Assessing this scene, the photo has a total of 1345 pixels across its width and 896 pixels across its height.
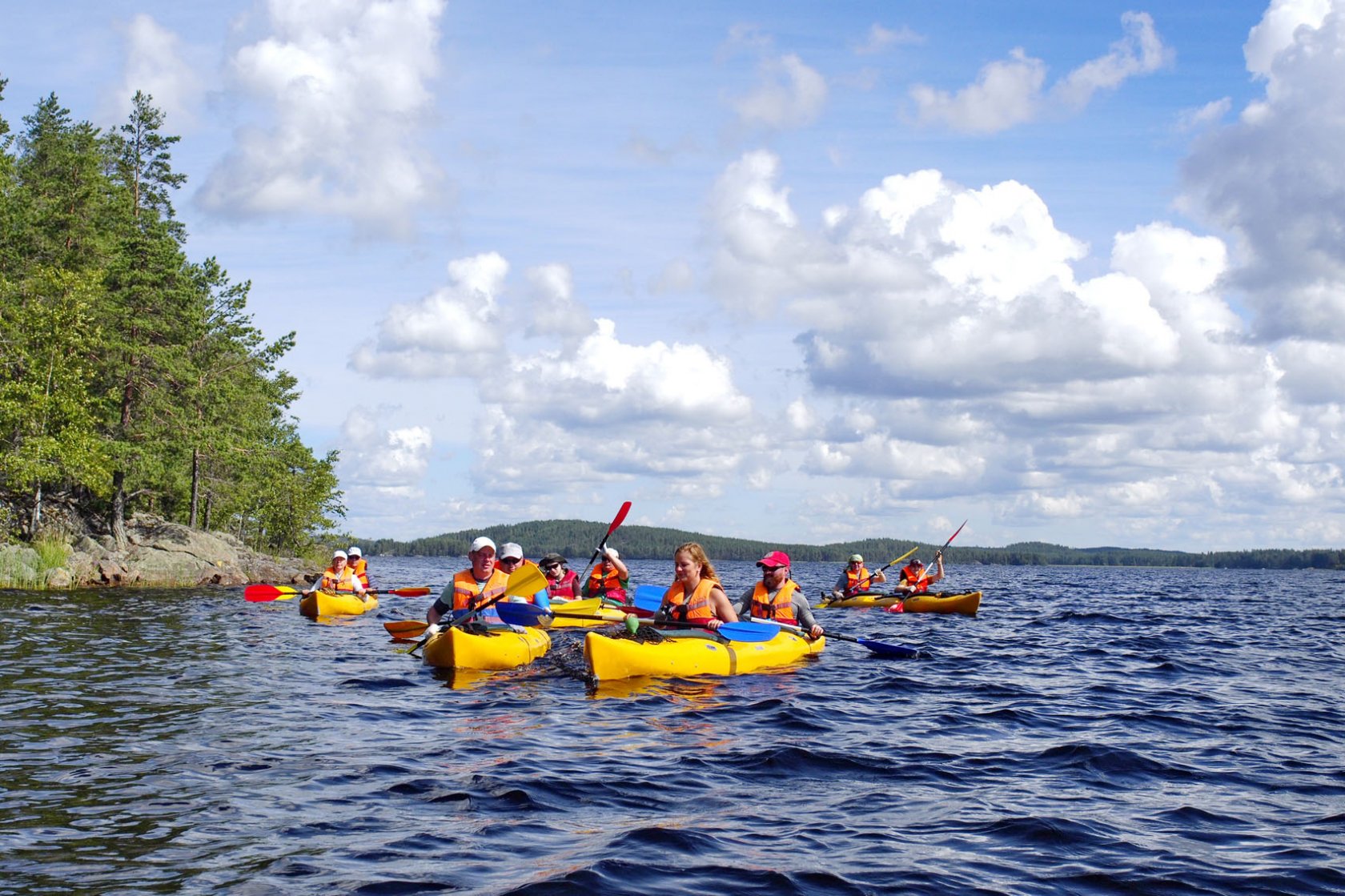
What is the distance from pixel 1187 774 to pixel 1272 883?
283 cm

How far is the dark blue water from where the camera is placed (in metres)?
5.64

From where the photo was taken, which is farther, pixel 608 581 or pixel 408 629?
pixel 608 581

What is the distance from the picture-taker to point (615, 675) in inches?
472

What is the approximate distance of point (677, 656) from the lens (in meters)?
12.4

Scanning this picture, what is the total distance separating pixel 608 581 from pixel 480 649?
7319 mm

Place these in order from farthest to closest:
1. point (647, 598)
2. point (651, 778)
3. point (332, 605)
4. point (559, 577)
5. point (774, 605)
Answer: point (332, 605), point (559, 577), point (647, 598), point (774, 605), point (651, 778)

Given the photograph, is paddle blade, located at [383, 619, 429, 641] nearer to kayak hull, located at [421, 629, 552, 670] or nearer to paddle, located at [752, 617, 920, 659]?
kayak hull, located at [421, 629, 552, 670]

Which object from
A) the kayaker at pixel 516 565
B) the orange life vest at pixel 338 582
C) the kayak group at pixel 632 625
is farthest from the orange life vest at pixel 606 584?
the orange life vest at pixel 338 582

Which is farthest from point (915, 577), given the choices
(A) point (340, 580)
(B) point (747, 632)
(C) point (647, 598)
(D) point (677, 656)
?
(D) point (677, 656)

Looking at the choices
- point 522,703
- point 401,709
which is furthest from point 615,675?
point 401,709

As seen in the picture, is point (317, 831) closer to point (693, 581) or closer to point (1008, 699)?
point (693, 581)

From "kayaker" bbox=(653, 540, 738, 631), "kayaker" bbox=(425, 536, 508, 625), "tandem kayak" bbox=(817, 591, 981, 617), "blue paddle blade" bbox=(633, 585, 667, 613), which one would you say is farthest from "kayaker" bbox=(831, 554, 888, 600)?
"kayaker" bbox=(425, 536, 508, 625)

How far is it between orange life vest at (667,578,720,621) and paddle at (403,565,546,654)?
1.81 m

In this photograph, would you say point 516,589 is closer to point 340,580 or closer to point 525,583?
point 525,583
